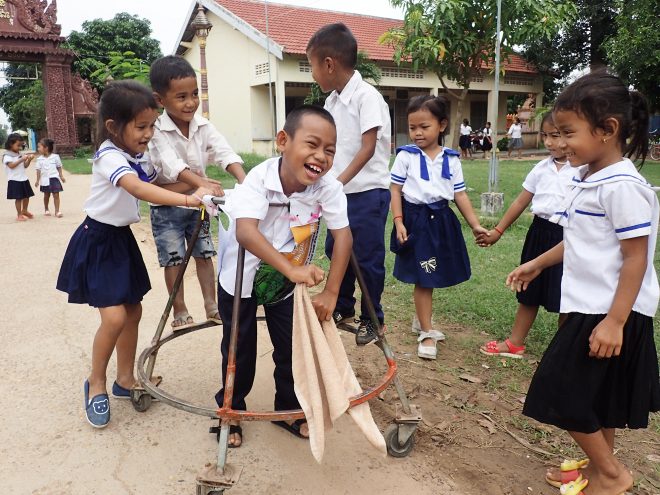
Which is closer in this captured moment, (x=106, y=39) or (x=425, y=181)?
(x=425, y=181)

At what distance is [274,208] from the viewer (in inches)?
84.9

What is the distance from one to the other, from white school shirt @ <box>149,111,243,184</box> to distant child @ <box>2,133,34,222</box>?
21.1 feet

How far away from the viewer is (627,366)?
6.23 ft

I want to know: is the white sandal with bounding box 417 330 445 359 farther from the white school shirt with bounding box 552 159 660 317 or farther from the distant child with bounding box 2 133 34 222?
the distant child with bounding box 2 133 34 222

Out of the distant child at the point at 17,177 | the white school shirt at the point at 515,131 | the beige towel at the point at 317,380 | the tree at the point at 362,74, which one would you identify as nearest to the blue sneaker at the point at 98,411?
the beige towel at the point at 317,380

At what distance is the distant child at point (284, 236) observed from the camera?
6.61 feet

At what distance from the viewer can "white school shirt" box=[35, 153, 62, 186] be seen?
28.2ft

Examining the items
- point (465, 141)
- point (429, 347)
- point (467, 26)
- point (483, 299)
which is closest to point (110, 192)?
point (429, 347)

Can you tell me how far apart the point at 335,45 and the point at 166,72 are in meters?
0.88

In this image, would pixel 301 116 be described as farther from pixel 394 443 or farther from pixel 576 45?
pixel 576 45

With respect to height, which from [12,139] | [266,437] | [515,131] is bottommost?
[266,437]

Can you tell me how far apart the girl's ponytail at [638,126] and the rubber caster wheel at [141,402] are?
2.28 m

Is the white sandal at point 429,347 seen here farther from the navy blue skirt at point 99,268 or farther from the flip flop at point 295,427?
the navy blue skirt at point 99,268

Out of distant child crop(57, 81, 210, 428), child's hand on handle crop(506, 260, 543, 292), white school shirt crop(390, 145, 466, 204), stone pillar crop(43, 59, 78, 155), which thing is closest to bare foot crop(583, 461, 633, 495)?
child's hand on handle crop(506, 260, 543, 292)
